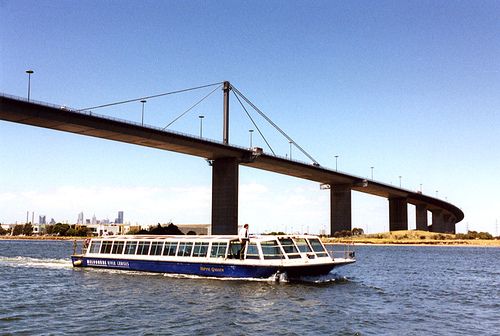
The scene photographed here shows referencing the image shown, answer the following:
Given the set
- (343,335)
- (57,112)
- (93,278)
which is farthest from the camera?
(57,112)

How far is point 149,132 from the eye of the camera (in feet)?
269

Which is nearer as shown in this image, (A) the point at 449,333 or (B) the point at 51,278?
(A) the point at 449,333

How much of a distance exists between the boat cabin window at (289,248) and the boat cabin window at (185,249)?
6.53m

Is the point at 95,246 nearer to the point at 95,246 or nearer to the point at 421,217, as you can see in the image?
the point at 95,246

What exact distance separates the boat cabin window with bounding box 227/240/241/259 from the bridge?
44.4 m

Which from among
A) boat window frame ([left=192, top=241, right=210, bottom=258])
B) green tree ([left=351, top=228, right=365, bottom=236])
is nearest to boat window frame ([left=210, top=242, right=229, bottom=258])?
boat window frame ([left=192, top=241, right=210, bottom=258])

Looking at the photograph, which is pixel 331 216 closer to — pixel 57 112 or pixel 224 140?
pixel 224 140

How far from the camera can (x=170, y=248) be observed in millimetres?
34875

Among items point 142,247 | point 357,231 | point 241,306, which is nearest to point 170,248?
point 142,247

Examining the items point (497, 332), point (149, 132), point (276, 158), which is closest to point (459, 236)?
point (276, 158)

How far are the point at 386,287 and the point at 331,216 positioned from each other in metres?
97.9

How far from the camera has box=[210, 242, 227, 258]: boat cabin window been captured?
3194 cm

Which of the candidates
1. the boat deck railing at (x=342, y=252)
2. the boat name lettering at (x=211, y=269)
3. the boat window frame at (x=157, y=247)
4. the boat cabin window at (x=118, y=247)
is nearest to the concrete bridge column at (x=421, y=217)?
the boat deck railing at (x=342, y=252)

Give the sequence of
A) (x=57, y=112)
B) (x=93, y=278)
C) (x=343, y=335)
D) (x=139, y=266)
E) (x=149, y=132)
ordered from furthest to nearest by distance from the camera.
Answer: (x=149, y=132)
(x=57, y=112)
(x=139, y=266)
(x=93, y=278)
(x=343, y=335)
